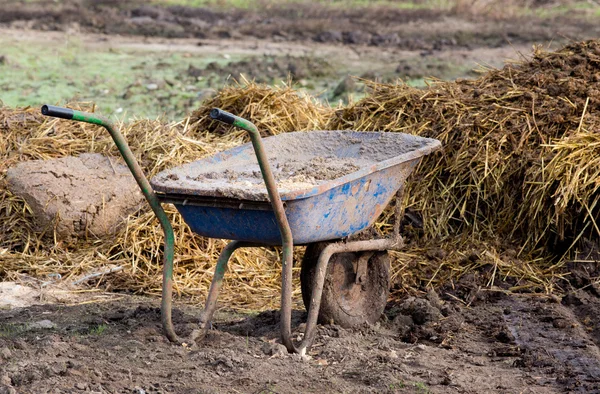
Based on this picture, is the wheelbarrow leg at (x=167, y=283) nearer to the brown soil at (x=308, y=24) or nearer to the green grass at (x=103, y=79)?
the green grass at (x=103, y=79)

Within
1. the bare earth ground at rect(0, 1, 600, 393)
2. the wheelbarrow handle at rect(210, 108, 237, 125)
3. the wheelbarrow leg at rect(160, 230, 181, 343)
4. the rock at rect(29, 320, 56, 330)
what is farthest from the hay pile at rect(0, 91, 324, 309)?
the wheelbarrow handle at rect(210, 108, 237, 125)

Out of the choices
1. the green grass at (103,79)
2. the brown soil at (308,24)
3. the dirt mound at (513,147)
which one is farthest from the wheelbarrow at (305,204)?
the brown soil at (308,24)

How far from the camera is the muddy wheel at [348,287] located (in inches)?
179

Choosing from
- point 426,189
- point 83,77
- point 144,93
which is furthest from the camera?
point 83,77

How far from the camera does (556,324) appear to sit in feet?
15.6

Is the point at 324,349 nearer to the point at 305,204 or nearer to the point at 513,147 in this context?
the point at 305,204

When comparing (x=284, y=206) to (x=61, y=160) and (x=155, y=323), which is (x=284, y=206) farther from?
(x=61, y=160)

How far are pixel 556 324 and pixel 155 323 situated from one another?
6.77 ft

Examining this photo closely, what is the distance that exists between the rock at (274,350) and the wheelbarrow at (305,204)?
3cm

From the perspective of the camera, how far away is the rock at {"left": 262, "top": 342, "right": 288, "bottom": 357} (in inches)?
161

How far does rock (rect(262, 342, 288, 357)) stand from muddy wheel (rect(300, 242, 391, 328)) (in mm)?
435

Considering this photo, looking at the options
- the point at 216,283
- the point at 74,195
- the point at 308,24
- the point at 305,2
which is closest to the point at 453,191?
the point at 216,283

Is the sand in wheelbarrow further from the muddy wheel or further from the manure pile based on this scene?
the manure pile

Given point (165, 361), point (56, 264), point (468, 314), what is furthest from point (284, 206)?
point (56, 264)
